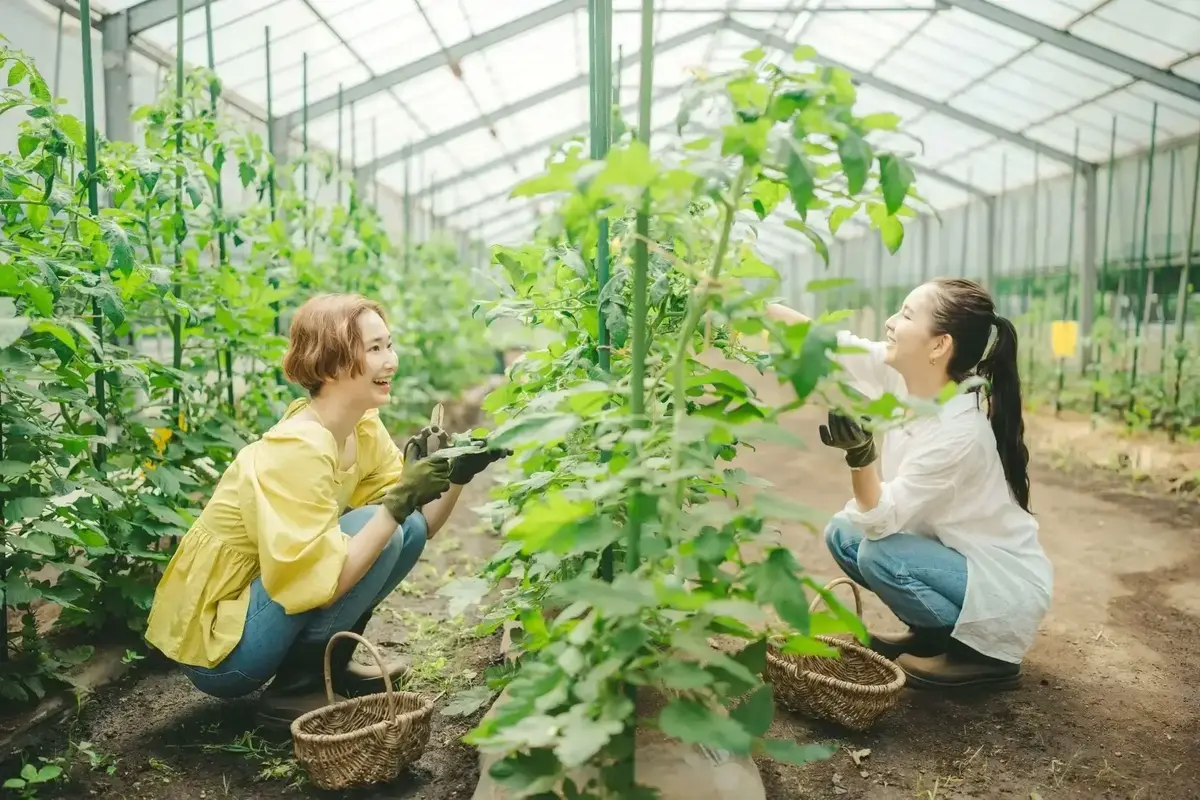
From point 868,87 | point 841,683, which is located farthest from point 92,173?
point 868,87

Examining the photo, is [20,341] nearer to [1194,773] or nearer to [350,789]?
[350,789]

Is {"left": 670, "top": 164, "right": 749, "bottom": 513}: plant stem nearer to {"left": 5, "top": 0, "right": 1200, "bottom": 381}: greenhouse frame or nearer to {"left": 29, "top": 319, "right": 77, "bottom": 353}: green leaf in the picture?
{"left": 29, "top": 319, "right": 77, "bottom": 353}: green leaf

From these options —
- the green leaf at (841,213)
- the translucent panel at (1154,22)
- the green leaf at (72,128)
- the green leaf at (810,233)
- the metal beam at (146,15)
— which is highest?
the translucent panel at (1154,22)

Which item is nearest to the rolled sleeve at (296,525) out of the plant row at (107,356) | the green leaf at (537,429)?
the plant row at (107,356)

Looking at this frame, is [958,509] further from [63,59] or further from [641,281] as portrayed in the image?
[63,59]

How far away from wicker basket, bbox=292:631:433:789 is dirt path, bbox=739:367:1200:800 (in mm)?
775

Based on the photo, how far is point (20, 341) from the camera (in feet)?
6.18

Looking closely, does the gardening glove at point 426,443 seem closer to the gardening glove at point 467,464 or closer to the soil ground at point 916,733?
the gardening glove at point 467,464

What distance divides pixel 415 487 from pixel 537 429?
78 cm

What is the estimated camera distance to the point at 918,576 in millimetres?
2170

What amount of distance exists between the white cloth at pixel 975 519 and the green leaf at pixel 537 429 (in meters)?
1.15

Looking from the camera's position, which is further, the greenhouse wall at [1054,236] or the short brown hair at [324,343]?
the greenhouse wall at [1054,236]

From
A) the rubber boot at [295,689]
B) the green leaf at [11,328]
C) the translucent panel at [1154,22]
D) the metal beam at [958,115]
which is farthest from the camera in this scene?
the metal beam at [958,115]

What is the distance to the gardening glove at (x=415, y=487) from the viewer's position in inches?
73.7
